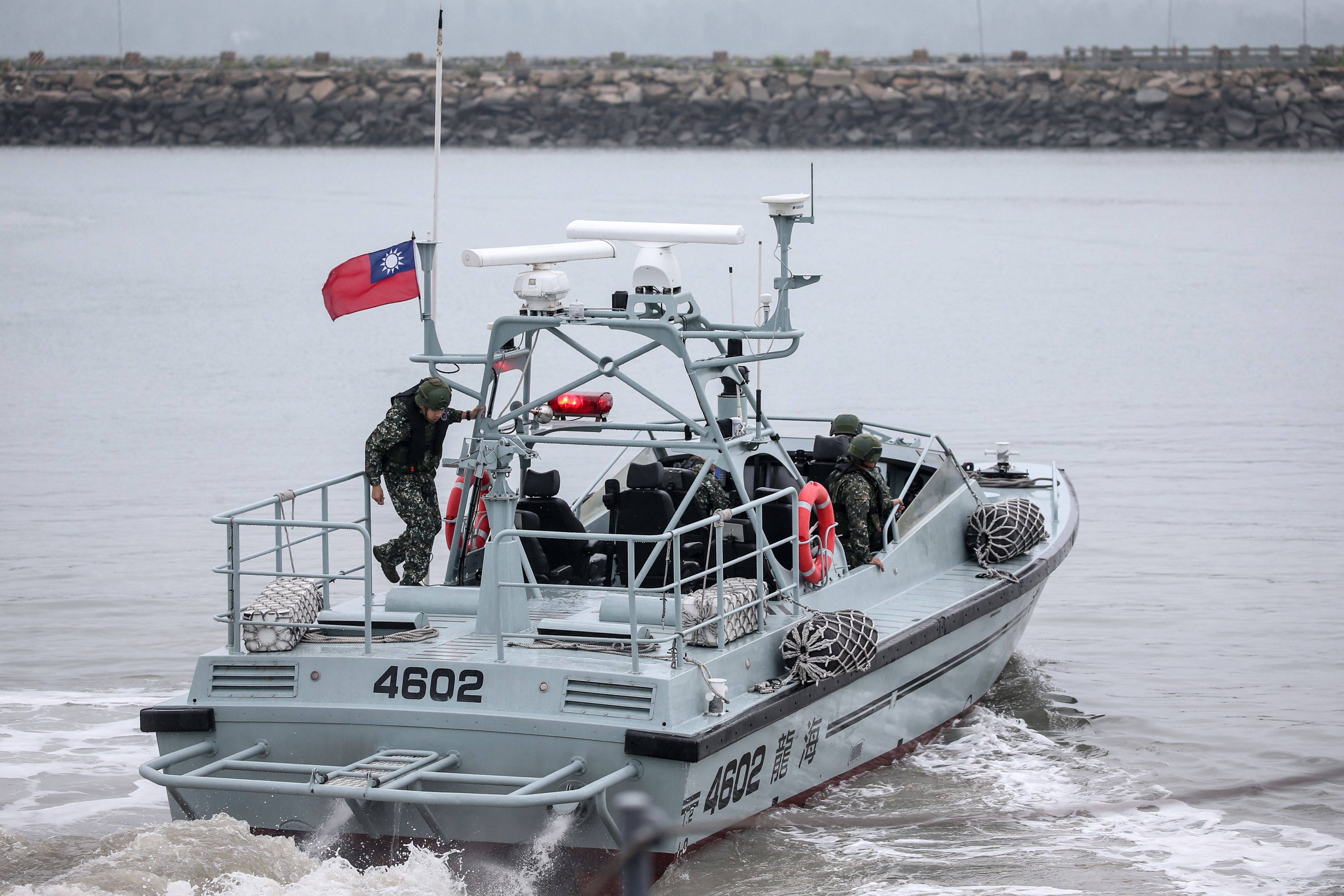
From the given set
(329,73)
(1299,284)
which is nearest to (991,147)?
(329,73)

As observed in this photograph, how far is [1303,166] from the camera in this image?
2435 inches

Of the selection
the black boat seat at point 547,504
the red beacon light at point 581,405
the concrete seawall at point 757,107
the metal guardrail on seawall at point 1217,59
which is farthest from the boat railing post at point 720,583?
the metal guardrail on seawall at point 1217,59

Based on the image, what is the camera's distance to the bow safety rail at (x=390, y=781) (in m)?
7.00

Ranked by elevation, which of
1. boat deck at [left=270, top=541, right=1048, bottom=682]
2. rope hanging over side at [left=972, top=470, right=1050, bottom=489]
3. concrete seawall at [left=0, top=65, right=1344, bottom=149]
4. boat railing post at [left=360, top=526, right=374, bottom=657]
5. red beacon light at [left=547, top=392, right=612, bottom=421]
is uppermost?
concrete seawall at [left=0, top=65, right=1344, bottom=149]

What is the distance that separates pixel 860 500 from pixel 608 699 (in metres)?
2.69

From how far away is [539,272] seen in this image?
28.6 ft

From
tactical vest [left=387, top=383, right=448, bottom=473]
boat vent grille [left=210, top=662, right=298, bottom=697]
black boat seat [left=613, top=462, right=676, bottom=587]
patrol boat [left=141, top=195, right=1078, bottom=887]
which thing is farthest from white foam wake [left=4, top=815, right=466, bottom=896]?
tactical vest [left=387, top=383, right=448, bottom=473]

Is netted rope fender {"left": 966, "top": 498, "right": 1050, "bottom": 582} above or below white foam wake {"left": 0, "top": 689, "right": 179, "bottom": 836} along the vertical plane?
above

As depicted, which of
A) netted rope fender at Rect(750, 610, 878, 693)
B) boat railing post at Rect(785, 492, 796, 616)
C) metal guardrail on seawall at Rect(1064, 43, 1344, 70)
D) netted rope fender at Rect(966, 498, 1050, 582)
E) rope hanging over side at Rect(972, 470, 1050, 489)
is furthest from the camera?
metal guardrail on seawall at Rect(1064, 43, 1344, 70)

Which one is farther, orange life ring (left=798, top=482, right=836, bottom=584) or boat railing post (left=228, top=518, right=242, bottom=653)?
orange life ring (left=798, top=482, right=836, bottom=584)

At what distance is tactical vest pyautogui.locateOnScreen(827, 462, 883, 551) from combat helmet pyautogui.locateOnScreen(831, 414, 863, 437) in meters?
0.21

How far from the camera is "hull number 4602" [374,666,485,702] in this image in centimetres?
762

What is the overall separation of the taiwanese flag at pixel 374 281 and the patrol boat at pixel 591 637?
236 millimetres

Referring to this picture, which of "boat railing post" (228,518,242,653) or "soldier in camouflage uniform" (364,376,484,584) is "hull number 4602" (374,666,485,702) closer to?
"boat railing post" (228,518,242,653)
